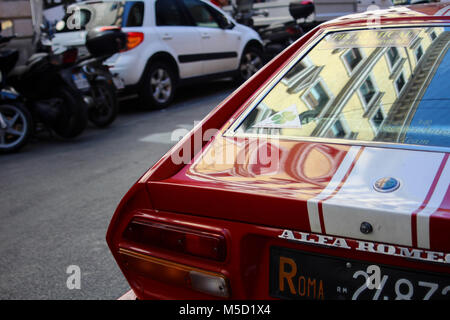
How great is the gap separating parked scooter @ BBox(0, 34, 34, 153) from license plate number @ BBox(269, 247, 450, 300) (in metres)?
5.20

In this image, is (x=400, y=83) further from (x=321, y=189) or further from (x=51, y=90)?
(x=51, y=90)

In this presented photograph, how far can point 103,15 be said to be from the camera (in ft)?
25.2

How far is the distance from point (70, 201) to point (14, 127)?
231 cm

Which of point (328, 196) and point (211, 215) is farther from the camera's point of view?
point (211, 215)

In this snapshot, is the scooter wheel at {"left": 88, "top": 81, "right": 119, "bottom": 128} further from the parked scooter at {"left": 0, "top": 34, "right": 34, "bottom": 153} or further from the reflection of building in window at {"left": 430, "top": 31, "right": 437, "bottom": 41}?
the reflection of building in window at {"left": 430, "top": 31, "right": 437, "bottom": 41}

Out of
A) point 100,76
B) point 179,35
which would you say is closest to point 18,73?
point 100,76

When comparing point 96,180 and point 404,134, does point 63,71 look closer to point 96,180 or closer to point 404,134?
point 96,180

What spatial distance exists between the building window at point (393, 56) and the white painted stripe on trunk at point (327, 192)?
61cm

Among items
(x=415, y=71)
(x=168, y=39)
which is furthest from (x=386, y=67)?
(x=168, y=39)

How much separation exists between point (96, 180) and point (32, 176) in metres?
0.77

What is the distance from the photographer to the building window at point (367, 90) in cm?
194

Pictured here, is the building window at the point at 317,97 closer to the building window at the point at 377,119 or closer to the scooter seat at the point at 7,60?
the building window at the point at 377,119

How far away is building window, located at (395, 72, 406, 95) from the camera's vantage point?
1.92 metres

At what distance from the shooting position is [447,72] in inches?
73.7
